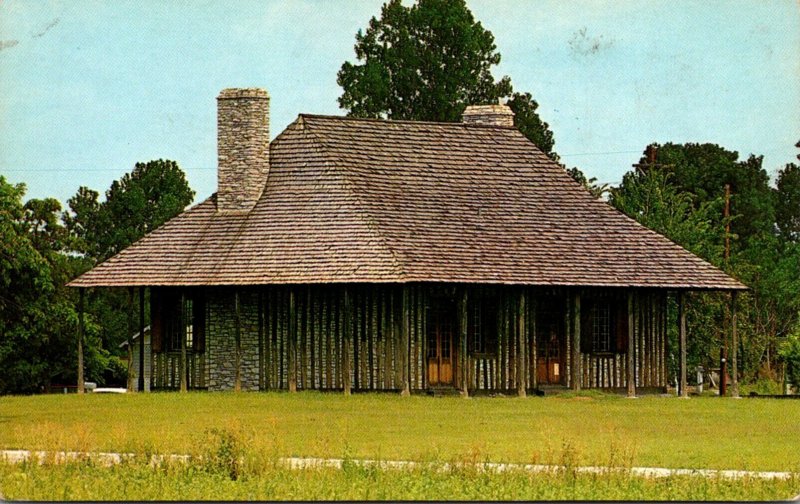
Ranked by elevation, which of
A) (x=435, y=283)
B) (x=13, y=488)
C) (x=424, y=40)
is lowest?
(x=13, y=488)

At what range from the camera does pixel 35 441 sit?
92.7 ft

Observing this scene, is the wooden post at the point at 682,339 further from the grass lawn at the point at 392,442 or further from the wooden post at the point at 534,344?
the wooden post at the point at 534,344

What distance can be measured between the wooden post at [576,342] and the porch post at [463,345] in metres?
2.69

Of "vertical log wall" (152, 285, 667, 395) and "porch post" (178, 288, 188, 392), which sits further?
"porch post" (178, 288, 188, 392)

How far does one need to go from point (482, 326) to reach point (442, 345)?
1.15 meters

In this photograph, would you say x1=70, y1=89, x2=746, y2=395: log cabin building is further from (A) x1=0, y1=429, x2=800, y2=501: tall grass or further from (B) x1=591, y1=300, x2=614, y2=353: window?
(A) x1=0, y1=429, x2=800, y2=501: tall grass

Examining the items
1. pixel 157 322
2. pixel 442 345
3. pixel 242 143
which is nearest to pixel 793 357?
pixel 442 345

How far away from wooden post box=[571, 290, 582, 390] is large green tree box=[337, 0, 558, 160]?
1849 centimetres

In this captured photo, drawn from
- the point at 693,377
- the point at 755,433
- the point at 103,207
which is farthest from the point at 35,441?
the point at 103,207

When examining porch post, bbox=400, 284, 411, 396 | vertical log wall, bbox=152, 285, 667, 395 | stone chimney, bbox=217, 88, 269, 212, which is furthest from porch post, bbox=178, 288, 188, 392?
porch post, bbox=400, 284, 411, 396

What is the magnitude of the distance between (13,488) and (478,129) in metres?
26.4

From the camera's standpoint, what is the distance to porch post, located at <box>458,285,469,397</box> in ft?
137

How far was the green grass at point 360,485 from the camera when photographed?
22.5 metres

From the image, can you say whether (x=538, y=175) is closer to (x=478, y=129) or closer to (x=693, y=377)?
(x=478, y=129)
